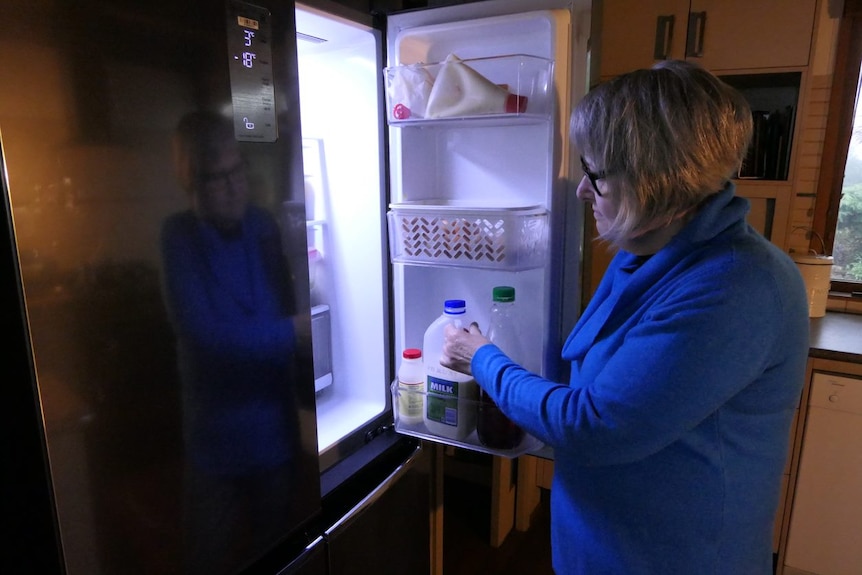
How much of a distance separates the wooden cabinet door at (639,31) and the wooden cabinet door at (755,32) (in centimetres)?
7

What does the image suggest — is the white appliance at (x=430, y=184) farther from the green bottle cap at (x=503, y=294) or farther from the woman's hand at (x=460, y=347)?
the woman's hand at (x=460, y=347)

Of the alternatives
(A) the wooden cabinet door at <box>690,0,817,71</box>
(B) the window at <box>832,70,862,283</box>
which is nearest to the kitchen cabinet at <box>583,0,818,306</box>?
(A) the wooden cabinet door at <box>690,0,817,71</box>

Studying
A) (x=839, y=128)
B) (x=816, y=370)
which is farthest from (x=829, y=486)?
(x=839, y=128)

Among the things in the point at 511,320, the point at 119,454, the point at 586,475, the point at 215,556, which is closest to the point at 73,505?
the point at 119,454

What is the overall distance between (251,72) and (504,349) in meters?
0.80

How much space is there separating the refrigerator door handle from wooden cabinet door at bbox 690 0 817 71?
1780 mm

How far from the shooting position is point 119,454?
742 millimetres

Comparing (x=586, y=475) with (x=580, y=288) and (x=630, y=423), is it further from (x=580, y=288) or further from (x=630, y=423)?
(x=580, y=288)

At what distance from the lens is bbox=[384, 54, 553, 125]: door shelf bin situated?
1.15m

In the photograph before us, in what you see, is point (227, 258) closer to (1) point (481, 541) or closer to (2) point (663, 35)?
(1) point (481, 541)

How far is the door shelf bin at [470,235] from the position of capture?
1.17m

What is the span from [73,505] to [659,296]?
2.76 ft

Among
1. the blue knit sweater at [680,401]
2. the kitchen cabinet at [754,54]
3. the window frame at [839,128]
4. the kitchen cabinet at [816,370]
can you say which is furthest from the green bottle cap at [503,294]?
the window frame at [839,128]

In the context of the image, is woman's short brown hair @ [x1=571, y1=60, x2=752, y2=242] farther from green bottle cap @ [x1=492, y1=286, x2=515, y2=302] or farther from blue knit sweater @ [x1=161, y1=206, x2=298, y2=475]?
blue knit sweater @ [x1=161, y1=206, x2=298, y2=475]
